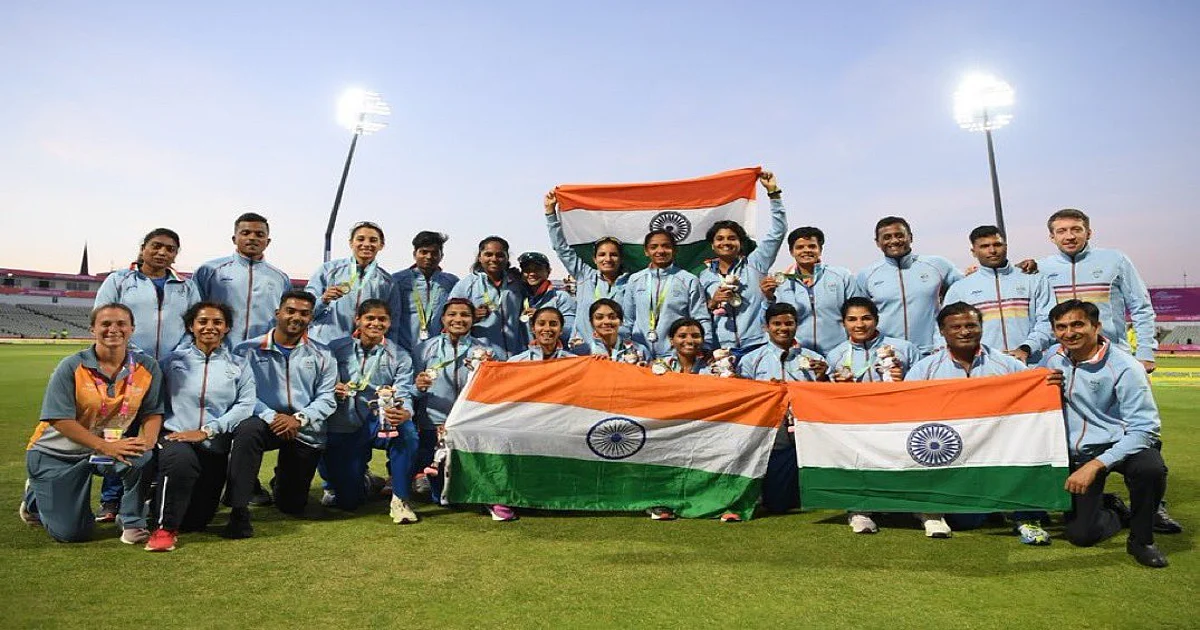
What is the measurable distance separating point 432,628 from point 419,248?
4796mm

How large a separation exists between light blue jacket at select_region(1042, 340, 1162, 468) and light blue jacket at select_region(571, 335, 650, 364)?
316cm

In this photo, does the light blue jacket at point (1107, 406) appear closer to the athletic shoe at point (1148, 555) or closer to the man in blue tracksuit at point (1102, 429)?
the man in blue tracksuit at point (1102, 429)

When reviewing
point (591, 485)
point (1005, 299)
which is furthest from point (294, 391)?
point (1005, 299)

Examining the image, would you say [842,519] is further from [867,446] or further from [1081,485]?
[1081,485]

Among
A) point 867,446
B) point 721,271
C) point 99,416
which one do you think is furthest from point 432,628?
point 721,271

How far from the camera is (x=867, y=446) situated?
17.8ft

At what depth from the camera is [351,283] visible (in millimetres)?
7016

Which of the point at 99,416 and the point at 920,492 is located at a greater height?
the point at 99,416

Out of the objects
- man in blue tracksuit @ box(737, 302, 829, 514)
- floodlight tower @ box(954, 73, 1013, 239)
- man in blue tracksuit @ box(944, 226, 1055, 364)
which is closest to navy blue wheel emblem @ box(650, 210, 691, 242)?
man in blue tracksuit @ box(737, 302, 829, 514)

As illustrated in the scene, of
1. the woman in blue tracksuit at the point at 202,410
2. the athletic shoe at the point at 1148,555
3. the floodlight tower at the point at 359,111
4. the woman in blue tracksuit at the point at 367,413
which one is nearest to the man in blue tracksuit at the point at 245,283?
the woman in blue tracksuit at the point at 367,413

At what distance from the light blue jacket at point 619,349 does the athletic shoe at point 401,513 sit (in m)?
1.96

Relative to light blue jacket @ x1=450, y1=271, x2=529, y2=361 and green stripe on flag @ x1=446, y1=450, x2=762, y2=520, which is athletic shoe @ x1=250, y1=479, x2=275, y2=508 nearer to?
green stripe on flag @ x1=446, y1=450, x2=762, y2=520

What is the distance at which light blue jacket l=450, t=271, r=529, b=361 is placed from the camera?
288 inches

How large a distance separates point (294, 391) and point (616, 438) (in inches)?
100
